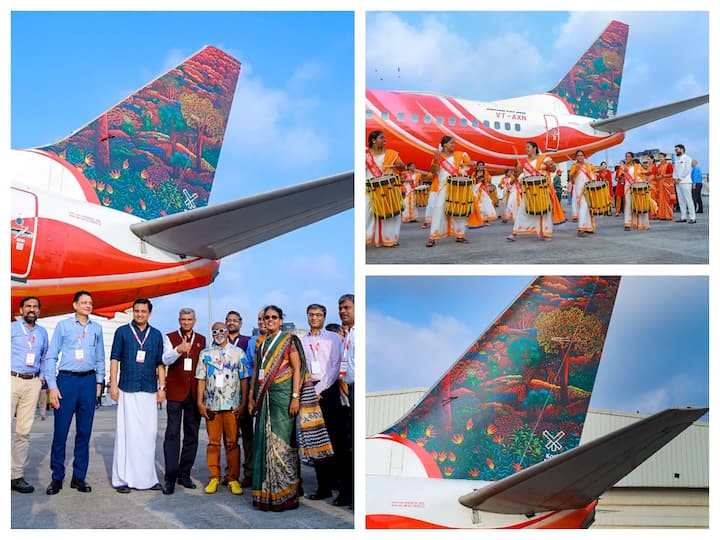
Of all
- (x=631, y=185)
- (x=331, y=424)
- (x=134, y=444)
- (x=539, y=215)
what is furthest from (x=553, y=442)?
(x=134, y=444)

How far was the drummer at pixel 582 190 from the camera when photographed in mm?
5676

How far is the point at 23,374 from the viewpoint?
4.98 m

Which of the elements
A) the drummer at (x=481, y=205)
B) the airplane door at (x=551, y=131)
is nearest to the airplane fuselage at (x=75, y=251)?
the drummer at (x=481, y=205)

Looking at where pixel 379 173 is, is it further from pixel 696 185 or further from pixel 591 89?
pixel 591 89

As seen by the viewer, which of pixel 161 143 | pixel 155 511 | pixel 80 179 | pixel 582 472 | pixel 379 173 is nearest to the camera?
pixel 582 472

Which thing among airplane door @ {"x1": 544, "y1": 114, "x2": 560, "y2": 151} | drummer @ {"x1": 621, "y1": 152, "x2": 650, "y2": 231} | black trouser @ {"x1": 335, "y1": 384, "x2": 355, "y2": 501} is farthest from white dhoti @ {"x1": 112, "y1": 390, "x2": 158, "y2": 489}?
airplane door @ {"x1": 544, "y1": 114, "x2": 560, "y2": 151}

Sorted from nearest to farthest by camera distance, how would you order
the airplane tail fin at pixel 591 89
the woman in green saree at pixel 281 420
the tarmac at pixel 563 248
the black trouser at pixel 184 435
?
the woman in green saree at pixel 281 420 < the tarmac at pixel 563 248 < the black trouser at pixel 184 435 < the airplane tail fin at pixel 591 89

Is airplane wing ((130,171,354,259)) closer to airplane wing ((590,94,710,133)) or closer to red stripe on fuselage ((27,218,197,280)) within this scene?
red stripe on fuselage ((27,218,197,280))

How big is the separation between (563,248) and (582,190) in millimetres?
1044

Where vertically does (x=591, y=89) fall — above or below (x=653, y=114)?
above

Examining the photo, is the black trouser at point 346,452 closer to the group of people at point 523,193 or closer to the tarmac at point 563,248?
the tarmac at point 563,248

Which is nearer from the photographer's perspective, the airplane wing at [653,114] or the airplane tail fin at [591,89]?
the airplane wing at [653,114]
